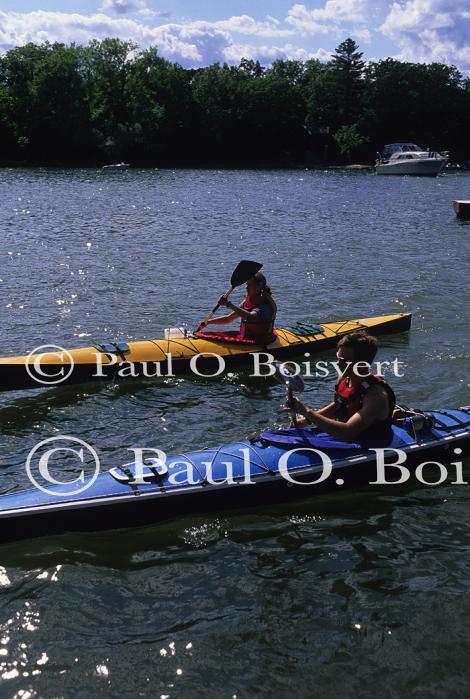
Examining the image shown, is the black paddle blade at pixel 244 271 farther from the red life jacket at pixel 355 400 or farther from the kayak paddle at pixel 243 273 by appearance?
the red life jacket at pixel 355 400

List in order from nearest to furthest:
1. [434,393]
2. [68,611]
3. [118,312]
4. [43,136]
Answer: [68,611] < [434,393] < [118,312] < [43,136]

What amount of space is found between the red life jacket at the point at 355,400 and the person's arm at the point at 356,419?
0.27 ft

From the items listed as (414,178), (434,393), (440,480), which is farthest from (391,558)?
(414,178)

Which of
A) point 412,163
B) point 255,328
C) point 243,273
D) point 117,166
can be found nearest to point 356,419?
point 255,328

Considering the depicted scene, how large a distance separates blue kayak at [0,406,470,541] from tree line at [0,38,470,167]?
6082cm

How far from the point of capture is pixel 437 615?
5.21 meters

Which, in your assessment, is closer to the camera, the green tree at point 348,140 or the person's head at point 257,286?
the person's head at point 257,286

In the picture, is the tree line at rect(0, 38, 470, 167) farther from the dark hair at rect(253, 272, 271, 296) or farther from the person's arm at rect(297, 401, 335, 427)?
the person's arm at rect(297, 401, 335, 427)

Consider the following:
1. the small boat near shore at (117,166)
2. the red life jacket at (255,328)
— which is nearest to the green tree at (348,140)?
the small boat near shore at (117,166)

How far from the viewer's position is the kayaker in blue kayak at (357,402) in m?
6.11

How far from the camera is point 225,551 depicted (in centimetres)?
591

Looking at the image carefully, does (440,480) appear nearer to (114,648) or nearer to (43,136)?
(114,648)

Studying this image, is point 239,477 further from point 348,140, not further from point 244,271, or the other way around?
point 348,140

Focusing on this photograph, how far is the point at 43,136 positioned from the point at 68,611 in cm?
6535
